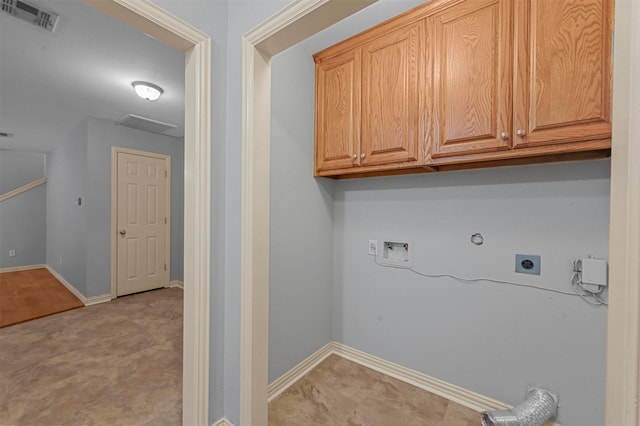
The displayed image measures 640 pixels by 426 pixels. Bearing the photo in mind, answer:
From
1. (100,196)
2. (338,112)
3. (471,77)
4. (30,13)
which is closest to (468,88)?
(471,77)

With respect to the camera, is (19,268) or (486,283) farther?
(19,268)

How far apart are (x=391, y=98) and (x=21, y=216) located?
7504mm

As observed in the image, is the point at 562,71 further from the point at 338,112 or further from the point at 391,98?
the point at 338,112

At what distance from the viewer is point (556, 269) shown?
1.50 m

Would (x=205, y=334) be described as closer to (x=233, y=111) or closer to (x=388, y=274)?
(x=233, y=111)

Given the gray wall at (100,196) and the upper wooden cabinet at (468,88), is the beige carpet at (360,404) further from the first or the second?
the gray wall at (100,196)

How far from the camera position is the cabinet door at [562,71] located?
1.16 m

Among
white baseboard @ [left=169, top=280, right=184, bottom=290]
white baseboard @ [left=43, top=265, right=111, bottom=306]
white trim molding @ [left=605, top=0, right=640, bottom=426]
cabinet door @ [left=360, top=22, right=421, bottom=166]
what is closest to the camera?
white trim molding @ [left=605, top=0, right=640, bottom=426]

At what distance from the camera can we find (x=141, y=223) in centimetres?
411

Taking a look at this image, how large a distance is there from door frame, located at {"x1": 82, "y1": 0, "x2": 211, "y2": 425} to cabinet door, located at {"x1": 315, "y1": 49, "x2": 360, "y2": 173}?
952 mm

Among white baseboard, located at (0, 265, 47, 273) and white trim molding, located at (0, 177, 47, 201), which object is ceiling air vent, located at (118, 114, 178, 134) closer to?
white trim molding, located at (0, 177, 47, 201)

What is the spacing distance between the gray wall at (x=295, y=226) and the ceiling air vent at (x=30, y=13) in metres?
1.49

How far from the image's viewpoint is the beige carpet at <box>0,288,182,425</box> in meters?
1.67

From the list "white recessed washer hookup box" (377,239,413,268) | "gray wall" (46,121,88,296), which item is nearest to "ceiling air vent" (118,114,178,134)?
"gray wall" (46,121,88,296)
